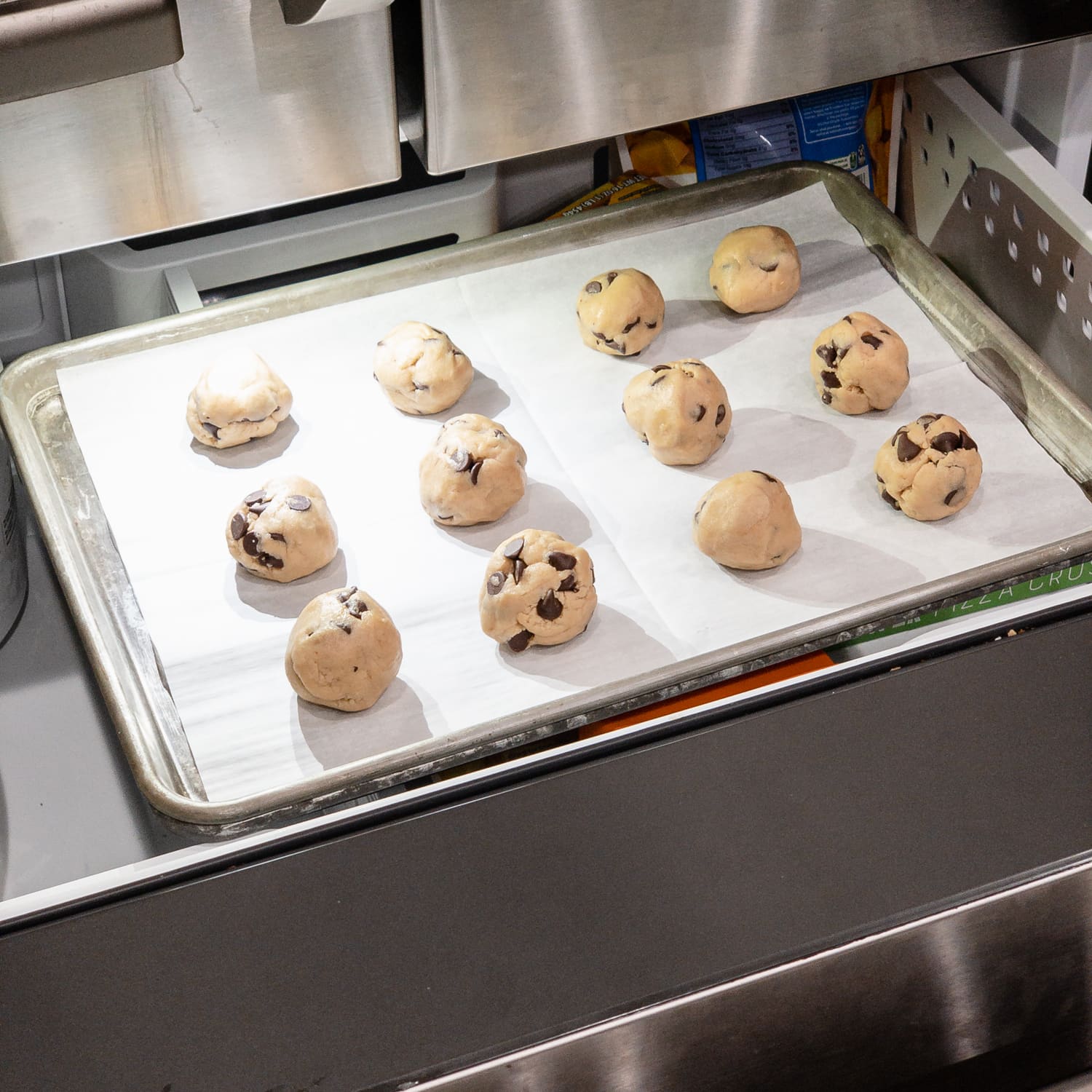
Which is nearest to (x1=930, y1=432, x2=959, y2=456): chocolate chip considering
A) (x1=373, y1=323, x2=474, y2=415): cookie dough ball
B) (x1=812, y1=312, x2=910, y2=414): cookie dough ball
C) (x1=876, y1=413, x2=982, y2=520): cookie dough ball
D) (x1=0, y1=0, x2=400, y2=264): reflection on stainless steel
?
(x1=876, y1=413, x2=982, y2=520): cookie dough ball

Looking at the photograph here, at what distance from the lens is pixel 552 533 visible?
1216 mm

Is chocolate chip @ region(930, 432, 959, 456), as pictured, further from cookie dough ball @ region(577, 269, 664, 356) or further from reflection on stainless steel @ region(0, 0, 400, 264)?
reflection on stainless steel @ region(0, 0, 400, 264)

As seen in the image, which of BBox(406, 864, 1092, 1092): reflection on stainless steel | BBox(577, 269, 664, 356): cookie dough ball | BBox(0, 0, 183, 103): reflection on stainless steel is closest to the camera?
BBox(0, 0, 183, 103): reflection on stainless steel

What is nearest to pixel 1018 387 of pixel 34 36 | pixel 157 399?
pixel 157 399

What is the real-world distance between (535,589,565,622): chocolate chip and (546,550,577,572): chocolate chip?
36 mm

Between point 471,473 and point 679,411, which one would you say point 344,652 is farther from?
point 679,411

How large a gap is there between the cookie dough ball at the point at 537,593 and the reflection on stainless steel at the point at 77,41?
0.58 m

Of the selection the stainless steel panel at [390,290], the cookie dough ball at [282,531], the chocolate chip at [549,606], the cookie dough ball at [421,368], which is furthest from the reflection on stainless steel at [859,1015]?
the cookie dough ball at [421,368]

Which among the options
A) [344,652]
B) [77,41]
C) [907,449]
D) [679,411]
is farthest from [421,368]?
[77,41]

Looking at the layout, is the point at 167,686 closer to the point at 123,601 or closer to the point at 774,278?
the point at 123,601

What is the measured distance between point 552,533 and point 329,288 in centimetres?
45

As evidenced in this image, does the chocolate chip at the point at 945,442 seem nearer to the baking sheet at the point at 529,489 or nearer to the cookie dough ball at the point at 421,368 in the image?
the baking sheet at the point at 529,489

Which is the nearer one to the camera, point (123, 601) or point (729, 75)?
point (729, 75)

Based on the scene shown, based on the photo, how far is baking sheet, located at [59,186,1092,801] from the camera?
1.16m
